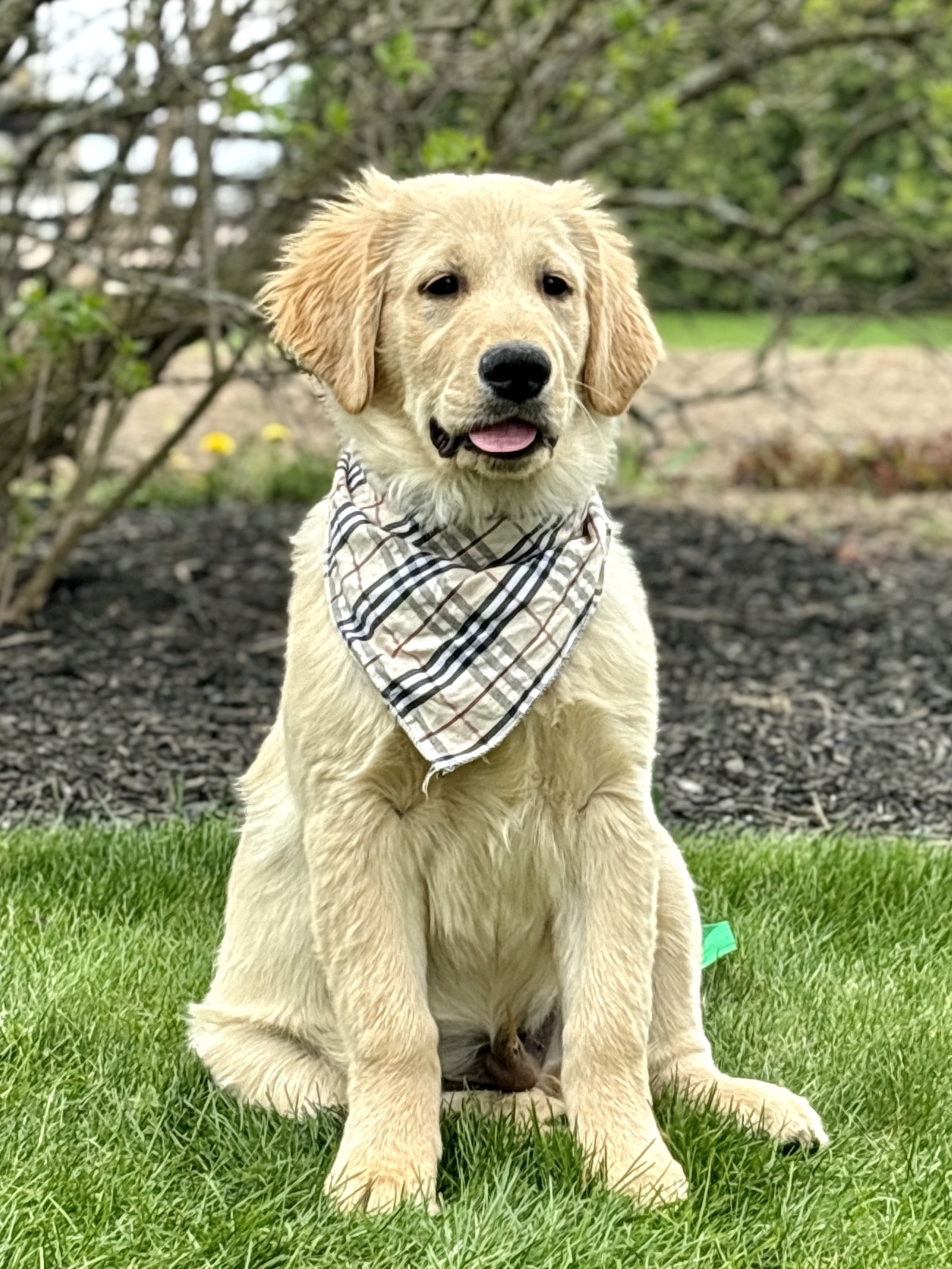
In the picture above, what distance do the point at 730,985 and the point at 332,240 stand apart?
1829 millimetres

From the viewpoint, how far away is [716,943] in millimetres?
3584

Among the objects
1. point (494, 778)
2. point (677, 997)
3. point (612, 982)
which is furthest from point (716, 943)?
point (494, 778)

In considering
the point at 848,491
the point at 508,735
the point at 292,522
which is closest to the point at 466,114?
the point at 292,522

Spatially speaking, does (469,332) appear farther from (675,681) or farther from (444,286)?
(675,681)

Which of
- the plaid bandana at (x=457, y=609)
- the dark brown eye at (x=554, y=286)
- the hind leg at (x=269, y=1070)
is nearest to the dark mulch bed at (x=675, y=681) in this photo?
the hind leg at (x=269, y=1070)

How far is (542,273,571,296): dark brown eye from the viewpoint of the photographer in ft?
9.81

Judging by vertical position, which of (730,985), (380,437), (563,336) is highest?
(563,336)

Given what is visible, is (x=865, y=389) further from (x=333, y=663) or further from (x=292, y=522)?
(x=333, y=663)

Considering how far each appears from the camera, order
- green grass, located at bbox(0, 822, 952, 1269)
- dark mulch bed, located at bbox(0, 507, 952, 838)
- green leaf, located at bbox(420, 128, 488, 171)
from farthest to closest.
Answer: dark mulch bed, located at bbox(0, 507, 952, 838), green leaf, located at bbox(420, 128, 488, 171), green grass, located at bbox(0, 822, 952, 1269)

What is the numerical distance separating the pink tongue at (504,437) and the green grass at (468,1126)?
118 cm

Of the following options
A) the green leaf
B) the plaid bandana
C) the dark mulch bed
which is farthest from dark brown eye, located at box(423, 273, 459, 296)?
the dark mulch bed

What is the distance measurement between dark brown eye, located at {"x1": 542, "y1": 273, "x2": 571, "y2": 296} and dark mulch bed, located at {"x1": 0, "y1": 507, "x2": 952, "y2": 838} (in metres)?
2.26

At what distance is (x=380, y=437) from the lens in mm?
3076

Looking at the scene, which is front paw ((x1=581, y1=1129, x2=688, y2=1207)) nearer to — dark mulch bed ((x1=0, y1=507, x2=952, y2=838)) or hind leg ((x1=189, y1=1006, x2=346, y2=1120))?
hind leg ((x1=189, y1=1006, x2=346, y2=1120))
